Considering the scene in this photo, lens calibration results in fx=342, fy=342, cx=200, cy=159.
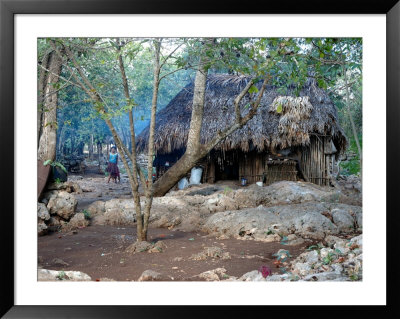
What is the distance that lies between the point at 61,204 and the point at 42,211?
13.0 inches

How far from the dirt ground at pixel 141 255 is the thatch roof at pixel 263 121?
4302 millimetres

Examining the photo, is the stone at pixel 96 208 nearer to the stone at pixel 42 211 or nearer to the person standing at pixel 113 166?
the stone at pixel 42 211

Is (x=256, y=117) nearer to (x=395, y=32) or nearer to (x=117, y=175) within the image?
(x=117, y=175)

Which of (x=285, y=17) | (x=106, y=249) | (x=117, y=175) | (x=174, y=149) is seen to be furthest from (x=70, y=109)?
(x=285, y=17)

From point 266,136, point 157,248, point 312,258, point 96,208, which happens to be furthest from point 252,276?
point 266,136

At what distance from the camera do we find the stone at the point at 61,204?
5.02m

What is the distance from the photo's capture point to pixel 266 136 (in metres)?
8.38

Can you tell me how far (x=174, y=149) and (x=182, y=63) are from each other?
212 inches

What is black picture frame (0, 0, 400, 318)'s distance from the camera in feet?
6.79

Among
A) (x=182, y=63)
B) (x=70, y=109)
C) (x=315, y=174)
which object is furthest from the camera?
(x=70, y=109)

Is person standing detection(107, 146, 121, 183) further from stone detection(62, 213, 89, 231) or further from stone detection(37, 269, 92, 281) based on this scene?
stone detection(37, 269, 92, 281)

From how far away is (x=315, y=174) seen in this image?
870cm

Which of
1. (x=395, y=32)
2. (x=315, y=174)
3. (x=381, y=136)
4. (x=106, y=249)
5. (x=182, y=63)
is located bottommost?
(x=106, y=249)

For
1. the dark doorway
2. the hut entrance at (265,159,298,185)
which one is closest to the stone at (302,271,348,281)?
the hut entrance at (265,159,298,185)
